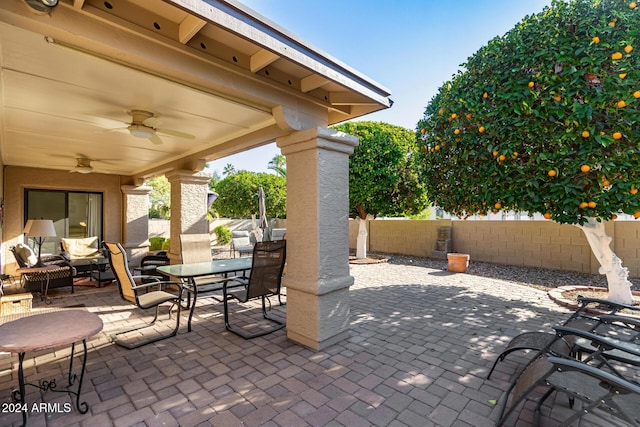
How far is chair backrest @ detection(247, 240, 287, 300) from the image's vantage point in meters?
3.67

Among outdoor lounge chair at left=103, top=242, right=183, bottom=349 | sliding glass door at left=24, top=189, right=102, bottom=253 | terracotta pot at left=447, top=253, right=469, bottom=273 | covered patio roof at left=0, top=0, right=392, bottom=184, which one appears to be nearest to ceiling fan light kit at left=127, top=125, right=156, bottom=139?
covered patio roof at left=0, top=0, right=392, bottom=184

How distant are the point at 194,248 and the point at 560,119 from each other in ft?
18.7

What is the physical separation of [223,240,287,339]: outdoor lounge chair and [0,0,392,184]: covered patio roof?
1488 mm

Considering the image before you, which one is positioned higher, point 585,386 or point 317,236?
point 317,236

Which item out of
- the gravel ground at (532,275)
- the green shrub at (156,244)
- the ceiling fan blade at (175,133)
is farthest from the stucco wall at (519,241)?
the ceiling fan blade at (175,133)

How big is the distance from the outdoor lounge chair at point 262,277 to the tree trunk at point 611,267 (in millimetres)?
4498

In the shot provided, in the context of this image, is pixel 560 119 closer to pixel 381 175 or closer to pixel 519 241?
pixel 381 175

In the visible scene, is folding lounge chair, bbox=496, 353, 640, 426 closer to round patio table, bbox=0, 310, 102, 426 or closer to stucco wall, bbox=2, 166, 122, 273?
round patio table, bbox=0, 310, 102, 426

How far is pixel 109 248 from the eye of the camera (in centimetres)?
365

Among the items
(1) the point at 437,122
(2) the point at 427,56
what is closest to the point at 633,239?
(1) the point at 437,122

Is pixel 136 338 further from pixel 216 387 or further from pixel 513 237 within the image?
pixel 513 237

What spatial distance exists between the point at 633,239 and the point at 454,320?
5762 millimetres

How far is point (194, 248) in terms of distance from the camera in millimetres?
5211

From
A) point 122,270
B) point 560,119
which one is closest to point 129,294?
point 122,270
